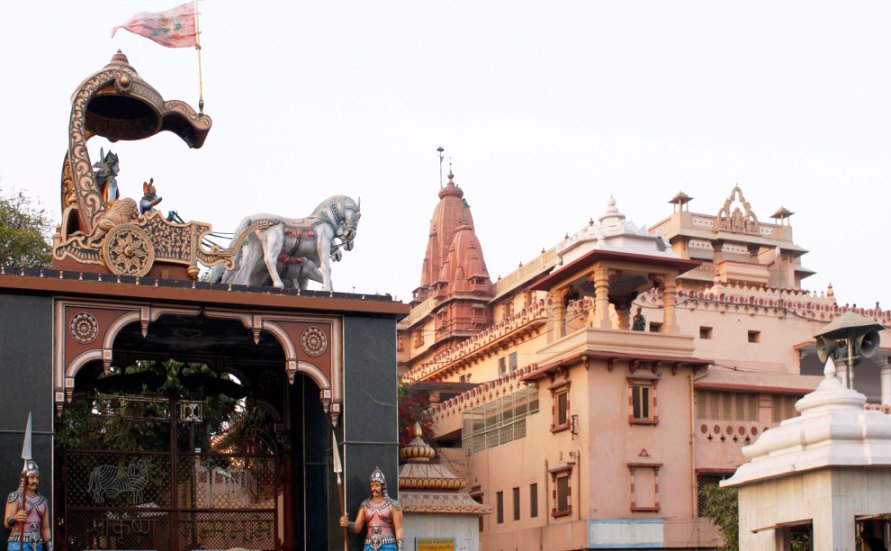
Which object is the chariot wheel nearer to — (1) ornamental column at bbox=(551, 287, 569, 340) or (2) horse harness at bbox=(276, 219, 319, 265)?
(2) horse harness at bbox=(276, 219, 319, 265)

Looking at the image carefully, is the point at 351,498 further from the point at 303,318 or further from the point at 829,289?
the point at 829,289

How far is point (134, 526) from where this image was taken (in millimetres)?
21172

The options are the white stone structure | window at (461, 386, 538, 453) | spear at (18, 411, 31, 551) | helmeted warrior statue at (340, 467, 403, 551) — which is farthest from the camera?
window at (461, 386, 538, 453)

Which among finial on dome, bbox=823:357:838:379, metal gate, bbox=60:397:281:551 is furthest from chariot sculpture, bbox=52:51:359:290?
finial on dome, bbox=823:357:838:379

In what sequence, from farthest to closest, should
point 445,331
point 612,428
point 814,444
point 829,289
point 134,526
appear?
point 445,331, point 829,289, point 612,428, point 134,526, point 814,444

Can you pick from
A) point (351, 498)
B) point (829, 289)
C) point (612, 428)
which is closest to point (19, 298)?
point (351, 498)

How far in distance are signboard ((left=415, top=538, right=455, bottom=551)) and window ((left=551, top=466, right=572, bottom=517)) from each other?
1001 cm

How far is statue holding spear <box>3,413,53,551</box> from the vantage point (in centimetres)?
1725

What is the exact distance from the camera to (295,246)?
21.5 meters

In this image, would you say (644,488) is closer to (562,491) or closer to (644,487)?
(644,487)

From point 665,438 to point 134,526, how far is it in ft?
47.1

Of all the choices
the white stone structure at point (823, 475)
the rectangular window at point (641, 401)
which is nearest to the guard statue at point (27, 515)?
the white stone structure at point (823, 475)

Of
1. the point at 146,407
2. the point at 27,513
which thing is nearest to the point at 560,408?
the point at 146,407

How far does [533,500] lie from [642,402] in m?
3.68
